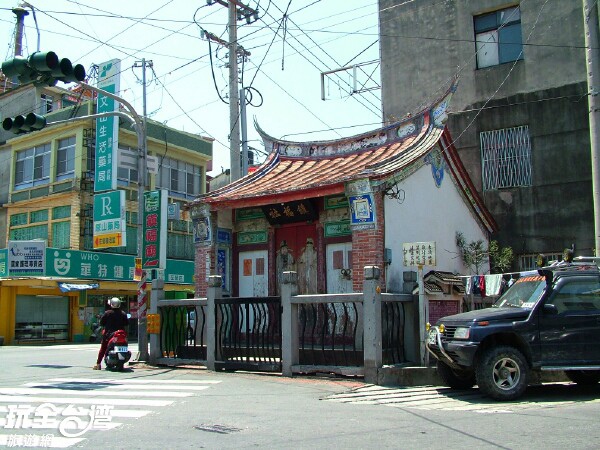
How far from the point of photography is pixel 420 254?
11602 mm

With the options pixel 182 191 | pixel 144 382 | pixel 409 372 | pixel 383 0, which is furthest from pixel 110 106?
pixel 409 372

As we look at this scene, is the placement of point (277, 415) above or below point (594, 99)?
below

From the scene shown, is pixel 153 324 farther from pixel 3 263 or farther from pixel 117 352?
pixel 3 263

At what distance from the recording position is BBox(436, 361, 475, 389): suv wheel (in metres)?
10.4

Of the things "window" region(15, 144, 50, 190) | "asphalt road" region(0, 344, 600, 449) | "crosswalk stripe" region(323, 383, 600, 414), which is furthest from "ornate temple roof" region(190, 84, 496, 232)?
"window" region(15, 144, 50, 190)

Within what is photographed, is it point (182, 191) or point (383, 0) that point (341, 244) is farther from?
point (182, 191)

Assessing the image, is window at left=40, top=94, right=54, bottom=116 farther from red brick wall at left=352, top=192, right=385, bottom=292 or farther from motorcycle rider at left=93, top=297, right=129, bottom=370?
red brick wall at left=352, top=192, right=385, bottom=292

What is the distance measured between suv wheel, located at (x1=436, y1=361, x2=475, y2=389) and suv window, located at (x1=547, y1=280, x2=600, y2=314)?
5.95 feet

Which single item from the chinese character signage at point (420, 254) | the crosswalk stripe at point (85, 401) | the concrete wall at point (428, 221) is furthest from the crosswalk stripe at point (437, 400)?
the concrete wall at point (428, 221)

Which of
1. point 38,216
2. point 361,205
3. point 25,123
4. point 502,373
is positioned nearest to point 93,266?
point 38,216

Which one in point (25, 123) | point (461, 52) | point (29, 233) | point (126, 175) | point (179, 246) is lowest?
point (179, 246)

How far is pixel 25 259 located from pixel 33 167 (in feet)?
23.2

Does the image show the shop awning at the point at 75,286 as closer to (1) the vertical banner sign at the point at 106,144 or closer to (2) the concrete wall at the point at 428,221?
(1) the vertical banner sign at the point at 106,144

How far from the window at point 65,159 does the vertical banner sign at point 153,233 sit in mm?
17085
